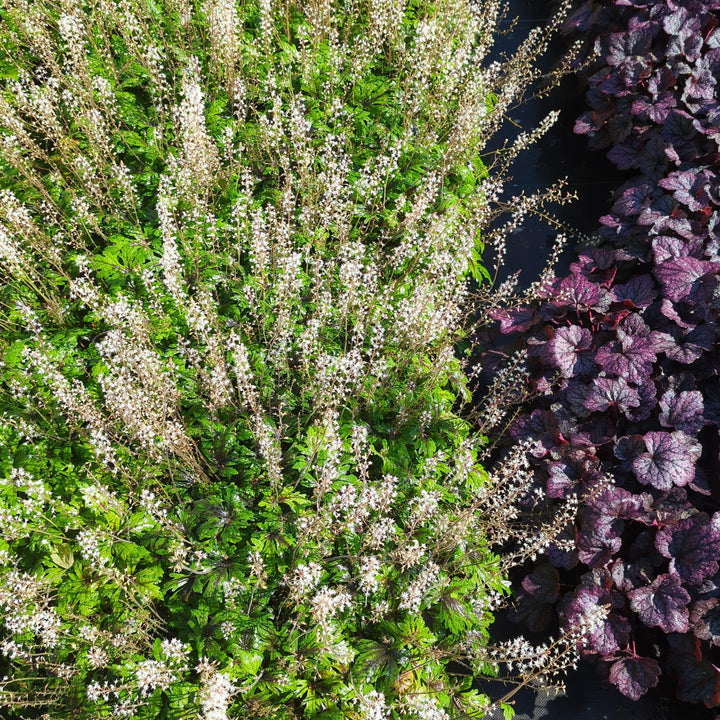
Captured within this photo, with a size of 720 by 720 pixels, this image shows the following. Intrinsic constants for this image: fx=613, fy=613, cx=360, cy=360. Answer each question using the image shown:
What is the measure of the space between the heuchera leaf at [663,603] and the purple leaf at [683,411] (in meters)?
0.89

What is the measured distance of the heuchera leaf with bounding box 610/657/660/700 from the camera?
3082 millimetres

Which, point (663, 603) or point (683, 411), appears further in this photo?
point (683, 411)

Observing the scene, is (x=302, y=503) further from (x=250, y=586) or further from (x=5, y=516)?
(x=5, y=516)

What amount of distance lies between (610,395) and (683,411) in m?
0.41

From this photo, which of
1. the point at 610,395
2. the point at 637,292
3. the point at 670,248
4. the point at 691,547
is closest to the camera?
the point at 691,547

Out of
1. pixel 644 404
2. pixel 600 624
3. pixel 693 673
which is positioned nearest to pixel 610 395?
pixel 644 404

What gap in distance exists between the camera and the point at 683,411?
3.63m

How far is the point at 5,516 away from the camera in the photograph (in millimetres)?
2658

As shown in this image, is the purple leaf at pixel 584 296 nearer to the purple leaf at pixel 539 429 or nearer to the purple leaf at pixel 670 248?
the purple leaf at pixel 670 248

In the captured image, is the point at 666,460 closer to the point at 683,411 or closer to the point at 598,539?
the point at 683,411

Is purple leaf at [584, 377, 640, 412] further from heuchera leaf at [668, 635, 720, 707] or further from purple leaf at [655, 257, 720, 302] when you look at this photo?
heuchera leaf at [668, 635, 720, 707]

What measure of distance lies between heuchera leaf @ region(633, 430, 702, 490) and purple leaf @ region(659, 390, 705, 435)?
0.08 metres

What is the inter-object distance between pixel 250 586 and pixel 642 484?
228 centimetres

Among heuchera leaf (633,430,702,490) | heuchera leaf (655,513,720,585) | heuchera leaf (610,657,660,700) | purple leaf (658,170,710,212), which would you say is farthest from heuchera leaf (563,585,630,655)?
purple leaf (658,170,710,212)
